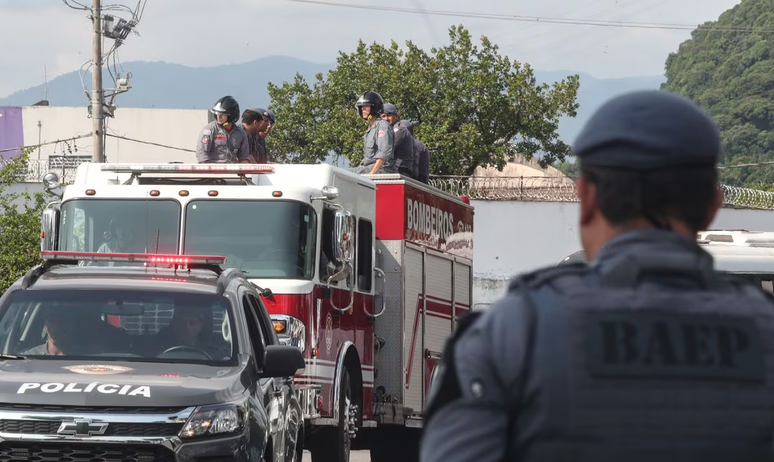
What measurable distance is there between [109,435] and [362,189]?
Result: 648 centimetres

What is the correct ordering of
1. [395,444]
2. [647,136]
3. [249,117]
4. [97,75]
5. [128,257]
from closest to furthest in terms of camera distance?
[647,136], [128,257], [249,117], [395,444], [97,75]

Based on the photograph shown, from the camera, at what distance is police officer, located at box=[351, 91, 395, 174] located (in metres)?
15.2

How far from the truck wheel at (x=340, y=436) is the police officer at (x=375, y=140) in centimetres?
330

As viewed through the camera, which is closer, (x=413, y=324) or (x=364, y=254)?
(x=364, y=254)

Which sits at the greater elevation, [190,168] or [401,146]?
[401,146]

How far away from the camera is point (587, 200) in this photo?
2.54 m

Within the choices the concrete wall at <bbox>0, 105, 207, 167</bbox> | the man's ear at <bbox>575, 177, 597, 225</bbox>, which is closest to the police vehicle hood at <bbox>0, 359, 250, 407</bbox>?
the man's ear at <bbox>575, 177, 597, 225</bbox>

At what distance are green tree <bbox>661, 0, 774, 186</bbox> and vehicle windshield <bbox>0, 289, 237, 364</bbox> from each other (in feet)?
363

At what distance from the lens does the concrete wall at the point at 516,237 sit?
4247cm

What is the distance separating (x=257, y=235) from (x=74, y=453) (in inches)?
188

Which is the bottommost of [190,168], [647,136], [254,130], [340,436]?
[340,436]

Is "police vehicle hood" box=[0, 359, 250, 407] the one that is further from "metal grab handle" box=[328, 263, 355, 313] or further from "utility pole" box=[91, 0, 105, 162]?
"utility pole" box=[91, 0, 105, 162]

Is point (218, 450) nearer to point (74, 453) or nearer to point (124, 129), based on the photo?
point (74, 453)

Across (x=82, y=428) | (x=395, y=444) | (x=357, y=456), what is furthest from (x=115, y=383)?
(x=357, y=456)
